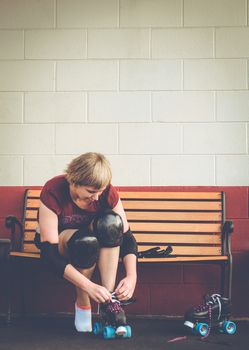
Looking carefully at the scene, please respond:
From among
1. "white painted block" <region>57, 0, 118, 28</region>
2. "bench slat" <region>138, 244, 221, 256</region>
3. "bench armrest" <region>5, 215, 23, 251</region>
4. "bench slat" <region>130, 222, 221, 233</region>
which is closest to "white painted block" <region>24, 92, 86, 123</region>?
"white painted block" <region>57, 0, 118, 28</region>

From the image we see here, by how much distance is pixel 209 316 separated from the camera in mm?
3133

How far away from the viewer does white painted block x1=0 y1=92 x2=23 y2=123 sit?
4.04m

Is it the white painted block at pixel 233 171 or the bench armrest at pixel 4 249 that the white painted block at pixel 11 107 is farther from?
the white painted block at pixel 233 171

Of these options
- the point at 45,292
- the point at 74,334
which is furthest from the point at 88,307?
the point at 45,292

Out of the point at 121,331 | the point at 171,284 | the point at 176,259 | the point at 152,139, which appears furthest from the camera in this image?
the point at 152,139

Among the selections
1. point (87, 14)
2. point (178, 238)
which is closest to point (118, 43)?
point (87, 14)

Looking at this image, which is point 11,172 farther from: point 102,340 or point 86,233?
point 102,340

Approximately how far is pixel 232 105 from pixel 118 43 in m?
0.90

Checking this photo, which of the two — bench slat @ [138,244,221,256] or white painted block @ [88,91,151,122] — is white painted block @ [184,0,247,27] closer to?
white painted block @ [88,91,151,122]

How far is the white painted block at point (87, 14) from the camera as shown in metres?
4.04

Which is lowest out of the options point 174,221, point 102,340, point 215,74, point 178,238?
point 102,340

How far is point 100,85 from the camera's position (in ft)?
13.2

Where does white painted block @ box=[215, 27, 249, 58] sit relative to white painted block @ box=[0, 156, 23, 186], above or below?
above

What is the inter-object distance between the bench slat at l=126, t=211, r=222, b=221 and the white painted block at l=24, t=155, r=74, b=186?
0.58 metres
